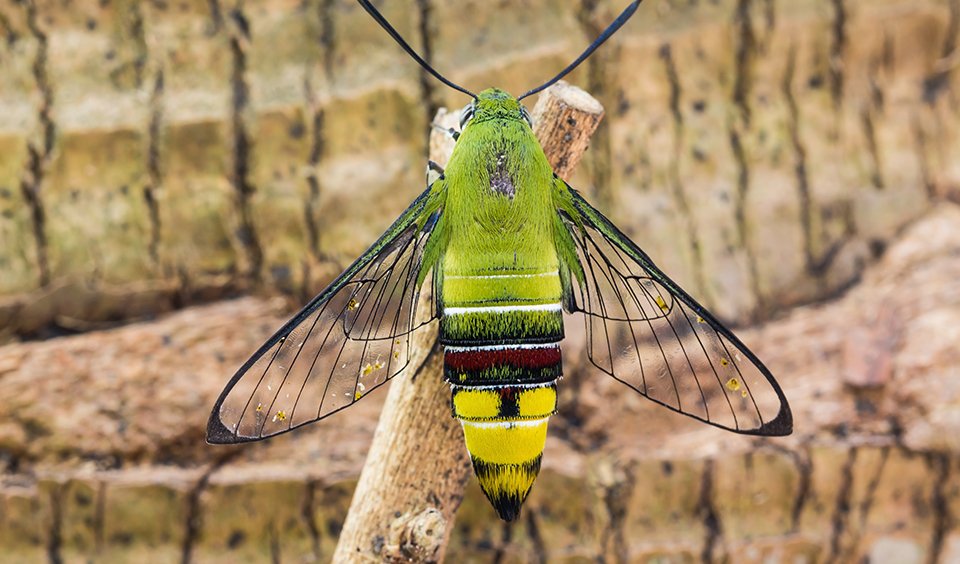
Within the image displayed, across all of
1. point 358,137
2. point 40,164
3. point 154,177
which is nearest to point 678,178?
point 358,137

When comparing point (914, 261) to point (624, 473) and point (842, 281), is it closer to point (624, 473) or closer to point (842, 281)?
point (842, 281)

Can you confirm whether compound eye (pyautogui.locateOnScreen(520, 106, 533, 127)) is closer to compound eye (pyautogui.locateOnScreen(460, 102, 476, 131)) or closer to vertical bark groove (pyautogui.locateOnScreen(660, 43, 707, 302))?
compound eye (pyautogui.locateOnScreen(460, 102, 476, 131))

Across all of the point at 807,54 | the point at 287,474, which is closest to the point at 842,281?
the point at 807,54

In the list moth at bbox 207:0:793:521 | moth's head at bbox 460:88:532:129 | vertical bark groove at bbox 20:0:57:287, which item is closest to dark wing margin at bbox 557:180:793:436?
moth at bbox 207:0:793:521

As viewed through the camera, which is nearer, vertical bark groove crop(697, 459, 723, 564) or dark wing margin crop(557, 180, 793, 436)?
dark wing margin crop(557, 180, 793, 436)

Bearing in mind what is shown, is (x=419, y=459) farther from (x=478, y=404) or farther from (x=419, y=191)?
(x=419, y=191)

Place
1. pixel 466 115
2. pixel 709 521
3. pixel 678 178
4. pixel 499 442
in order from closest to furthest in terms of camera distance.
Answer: pixel 499 442, pixel 466 115, pixel 709 521, pixel 678 178
